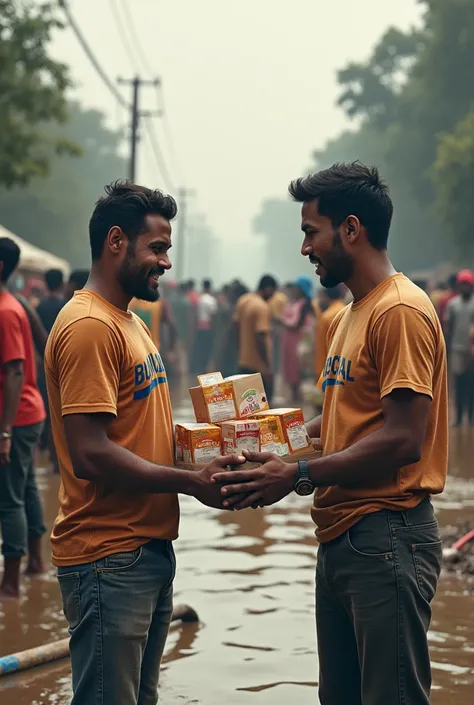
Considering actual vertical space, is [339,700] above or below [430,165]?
below

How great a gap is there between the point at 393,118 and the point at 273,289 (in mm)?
41803

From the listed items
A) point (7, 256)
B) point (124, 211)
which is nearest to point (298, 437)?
point (124, 211)

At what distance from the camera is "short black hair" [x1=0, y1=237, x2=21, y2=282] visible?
667 cm

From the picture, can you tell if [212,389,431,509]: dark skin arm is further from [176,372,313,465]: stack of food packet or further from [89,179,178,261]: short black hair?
[89,179,178,261]: short black hair

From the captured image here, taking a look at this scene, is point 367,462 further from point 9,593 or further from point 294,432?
point 9,593

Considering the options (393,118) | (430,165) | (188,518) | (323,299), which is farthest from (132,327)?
(393,118)

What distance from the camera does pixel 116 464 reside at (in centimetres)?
346

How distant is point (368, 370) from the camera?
140 inches

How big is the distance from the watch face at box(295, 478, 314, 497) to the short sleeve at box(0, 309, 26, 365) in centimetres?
320

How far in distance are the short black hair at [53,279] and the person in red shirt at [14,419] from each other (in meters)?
4.08

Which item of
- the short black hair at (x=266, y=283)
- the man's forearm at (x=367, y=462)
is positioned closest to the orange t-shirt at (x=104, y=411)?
the man's forearm at (x=367, y=462)

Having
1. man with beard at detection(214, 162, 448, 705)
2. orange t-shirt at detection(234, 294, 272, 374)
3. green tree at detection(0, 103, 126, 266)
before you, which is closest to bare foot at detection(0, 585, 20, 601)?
man with beard at detection(214, 162, 448, 705)

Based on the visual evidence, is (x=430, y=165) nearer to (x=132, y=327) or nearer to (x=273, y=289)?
(x=273, y=289)

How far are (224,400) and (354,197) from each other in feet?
2.48
